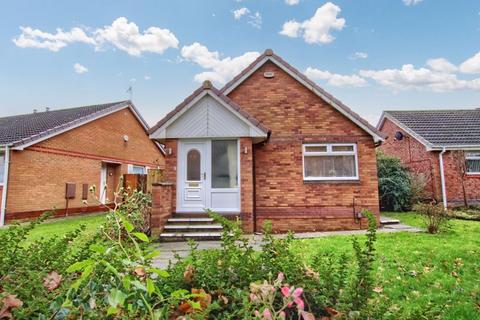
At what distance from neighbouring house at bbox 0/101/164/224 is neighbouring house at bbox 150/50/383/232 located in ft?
14.5

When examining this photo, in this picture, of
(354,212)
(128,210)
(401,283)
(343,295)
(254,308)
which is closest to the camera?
(254,308)

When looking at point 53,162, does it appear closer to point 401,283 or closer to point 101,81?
point 101,81

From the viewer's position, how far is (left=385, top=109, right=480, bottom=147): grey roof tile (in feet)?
53.6

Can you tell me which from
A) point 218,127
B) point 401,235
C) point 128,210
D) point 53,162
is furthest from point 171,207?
point 53,162

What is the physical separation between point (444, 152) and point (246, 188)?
13256 millimetres

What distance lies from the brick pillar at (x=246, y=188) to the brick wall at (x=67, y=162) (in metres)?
4.89

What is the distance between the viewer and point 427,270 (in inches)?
198

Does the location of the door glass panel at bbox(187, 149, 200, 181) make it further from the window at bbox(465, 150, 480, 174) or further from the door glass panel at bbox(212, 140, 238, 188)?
the window at bbox(465, 150, 480, 174)

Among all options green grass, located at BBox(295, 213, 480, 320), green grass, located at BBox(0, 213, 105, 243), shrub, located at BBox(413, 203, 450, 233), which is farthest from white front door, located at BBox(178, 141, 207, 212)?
shrub, located at BBox(413, 203, 450, 233)

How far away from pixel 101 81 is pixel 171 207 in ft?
37.4

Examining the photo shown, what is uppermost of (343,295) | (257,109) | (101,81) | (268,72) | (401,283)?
(101,81)

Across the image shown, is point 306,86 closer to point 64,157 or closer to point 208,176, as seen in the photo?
point 208,176

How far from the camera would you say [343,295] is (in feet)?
5.55

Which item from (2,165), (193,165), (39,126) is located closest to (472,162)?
(193,165)
